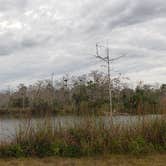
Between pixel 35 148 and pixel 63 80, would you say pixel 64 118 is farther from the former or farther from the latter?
pixel 63 80

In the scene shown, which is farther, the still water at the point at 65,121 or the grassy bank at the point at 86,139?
the still water at the point at 65,121

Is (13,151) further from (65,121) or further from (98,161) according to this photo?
(98,161)

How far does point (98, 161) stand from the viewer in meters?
6.30

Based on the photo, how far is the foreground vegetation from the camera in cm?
604

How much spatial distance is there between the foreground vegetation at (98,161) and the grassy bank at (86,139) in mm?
280

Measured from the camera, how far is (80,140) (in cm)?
698

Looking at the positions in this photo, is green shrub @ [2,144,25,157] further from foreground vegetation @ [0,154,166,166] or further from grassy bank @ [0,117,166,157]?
foreground vegetation @ [0,154,166,166]

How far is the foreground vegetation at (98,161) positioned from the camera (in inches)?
238

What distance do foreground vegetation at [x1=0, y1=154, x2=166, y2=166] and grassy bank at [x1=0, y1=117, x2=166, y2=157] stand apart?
0.92 feet

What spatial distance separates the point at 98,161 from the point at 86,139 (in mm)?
823

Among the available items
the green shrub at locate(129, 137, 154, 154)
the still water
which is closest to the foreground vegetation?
the green shrub at locate(129, 137, 154, 154)

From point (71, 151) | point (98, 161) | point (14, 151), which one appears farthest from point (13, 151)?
point (98, 161)

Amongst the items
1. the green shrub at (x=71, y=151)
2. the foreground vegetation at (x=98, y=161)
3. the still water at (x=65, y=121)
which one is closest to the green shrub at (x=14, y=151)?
the foreground vegetation at (x=98, y=161)

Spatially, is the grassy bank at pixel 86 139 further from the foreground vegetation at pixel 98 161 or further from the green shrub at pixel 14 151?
the foreground vegetation at pixel 98 161
